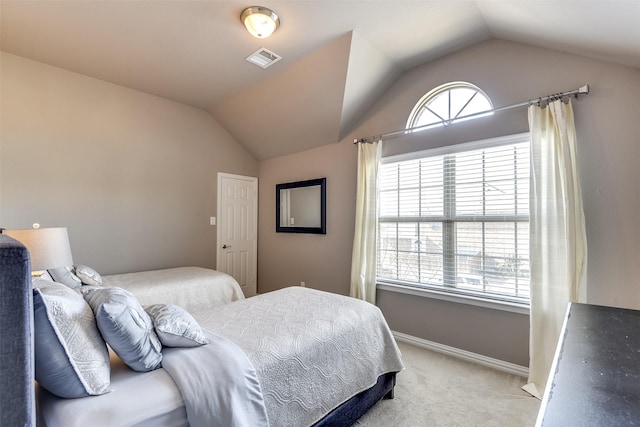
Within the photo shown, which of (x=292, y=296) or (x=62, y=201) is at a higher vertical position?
(x=62, y=201)

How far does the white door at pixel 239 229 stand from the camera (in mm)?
4402

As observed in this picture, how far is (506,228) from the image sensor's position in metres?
2.52

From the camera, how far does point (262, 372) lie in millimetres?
1312

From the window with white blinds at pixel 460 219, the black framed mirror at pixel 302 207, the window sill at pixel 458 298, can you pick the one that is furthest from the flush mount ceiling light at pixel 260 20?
the window sill at pixel 458 298

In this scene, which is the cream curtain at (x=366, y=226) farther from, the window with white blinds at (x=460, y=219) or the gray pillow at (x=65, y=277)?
the gray pillow at (x=65, y=277)

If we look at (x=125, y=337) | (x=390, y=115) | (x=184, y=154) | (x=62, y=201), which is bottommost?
(x=125, y=337)

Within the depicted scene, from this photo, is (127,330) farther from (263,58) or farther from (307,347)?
(263,58)

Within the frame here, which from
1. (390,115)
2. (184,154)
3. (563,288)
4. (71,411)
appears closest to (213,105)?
(184,154)

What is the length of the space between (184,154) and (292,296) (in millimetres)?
2838

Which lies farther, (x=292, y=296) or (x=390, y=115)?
(x=390, y=115)

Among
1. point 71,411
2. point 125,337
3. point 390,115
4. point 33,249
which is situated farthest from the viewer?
point 390,115

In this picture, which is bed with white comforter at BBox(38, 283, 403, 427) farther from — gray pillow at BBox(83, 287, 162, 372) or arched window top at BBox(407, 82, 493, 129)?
arched window top at BBox(407, 82, 493, 129)

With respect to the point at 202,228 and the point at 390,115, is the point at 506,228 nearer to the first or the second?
the point at 390,115

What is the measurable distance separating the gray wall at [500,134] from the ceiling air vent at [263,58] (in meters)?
1.23
